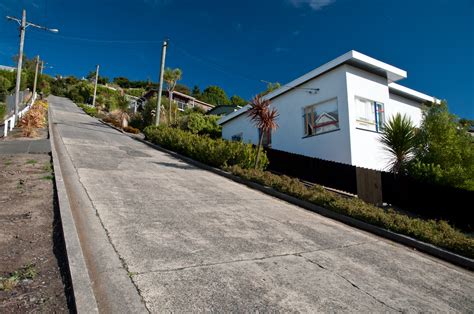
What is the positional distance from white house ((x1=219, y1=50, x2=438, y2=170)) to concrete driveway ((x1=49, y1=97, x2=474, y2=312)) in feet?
24.3

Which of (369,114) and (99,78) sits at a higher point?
(99,78)

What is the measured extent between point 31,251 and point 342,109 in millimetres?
12785

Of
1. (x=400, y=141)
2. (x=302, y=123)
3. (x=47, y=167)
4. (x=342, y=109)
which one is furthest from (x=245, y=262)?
(x=302, y=123)

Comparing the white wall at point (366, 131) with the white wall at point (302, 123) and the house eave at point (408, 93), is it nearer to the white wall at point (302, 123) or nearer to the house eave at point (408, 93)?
the white wall at point (302, 123)

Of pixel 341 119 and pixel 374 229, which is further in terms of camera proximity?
pixel 341 119

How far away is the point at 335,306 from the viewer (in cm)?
335

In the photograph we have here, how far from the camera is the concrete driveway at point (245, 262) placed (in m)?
3.30

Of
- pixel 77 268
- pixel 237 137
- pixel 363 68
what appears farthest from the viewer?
pixel 237 137

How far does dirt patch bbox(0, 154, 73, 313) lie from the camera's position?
2910mm

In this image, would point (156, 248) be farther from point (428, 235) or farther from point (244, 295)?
point (428, 235)

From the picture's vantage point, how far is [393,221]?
7.21m

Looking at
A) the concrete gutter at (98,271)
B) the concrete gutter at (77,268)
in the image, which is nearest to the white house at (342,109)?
the concrete gutter at (98,271)

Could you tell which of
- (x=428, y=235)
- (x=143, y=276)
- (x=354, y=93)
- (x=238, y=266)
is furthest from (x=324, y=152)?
(x=143, y=276)

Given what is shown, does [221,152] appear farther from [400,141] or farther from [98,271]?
[98,271]
